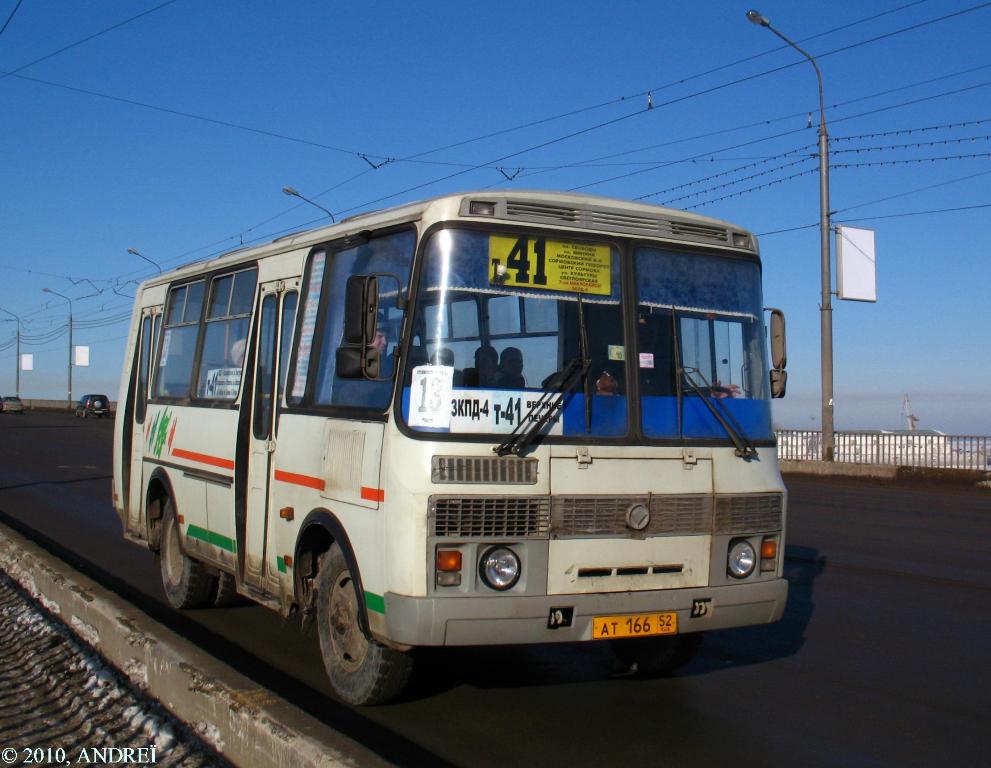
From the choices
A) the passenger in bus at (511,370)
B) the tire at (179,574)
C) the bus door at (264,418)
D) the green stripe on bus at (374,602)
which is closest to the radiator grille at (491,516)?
the green stripe on bus at (374,602)

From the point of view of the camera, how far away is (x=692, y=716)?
6180 millimetres

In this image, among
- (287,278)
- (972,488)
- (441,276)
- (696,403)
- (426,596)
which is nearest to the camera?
(426,596)

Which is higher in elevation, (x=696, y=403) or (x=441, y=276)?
(x=441, y=276)

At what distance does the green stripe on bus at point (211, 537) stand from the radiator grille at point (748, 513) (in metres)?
3.58

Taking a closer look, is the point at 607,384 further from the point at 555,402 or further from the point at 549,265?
the point at 549,265

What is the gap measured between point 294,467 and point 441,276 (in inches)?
74.5

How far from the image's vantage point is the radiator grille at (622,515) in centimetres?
581

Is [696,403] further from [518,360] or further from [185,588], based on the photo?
[185,588]

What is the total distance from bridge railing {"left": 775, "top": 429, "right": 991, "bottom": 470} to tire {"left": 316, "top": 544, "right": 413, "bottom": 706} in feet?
75.0

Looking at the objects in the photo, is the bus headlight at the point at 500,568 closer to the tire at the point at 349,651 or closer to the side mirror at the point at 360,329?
the tire at the point at 349,651

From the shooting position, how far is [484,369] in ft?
19.2

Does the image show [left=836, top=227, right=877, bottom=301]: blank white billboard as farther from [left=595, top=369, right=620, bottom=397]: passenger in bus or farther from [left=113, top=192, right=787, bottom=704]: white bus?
[left=595, top=369, right=620, bottom=397]: passenger in bus

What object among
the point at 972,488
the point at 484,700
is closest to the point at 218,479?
the point at 484,700

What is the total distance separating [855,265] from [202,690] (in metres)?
26.3
